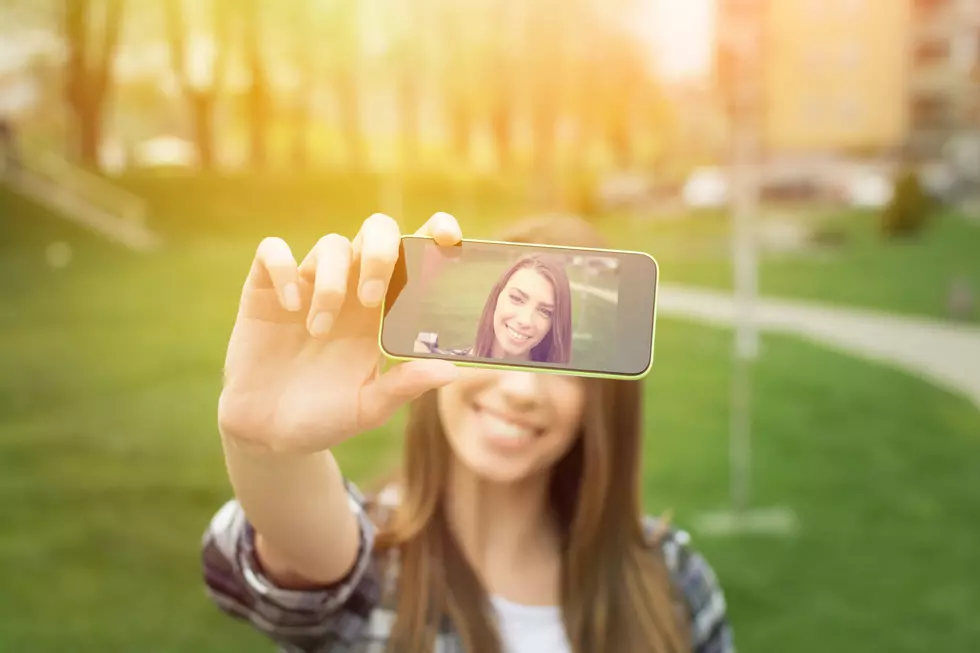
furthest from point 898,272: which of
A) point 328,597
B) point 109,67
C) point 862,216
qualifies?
point 328,597

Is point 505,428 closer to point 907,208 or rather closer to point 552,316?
point 552,316

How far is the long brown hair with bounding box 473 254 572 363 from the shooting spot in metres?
0.48

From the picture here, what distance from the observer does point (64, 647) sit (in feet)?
5.77

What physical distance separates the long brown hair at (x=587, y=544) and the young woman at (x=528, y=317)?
0.19 m

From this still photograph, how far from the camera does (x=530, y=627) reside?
2.24 ft

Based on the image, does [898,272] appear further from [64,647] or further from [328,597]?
[328,597]

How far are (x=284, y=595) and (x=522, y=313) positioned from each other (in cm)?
24

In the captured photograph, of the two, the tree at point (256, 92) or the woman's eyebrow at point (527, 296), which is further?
the tree at point (256, 92)

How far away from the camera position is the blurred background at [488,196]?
2.12 meters

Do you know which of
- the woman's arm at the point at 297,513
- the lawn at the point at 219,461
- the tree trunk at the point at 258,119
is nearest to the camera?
the woman's arm at the point at 297,513

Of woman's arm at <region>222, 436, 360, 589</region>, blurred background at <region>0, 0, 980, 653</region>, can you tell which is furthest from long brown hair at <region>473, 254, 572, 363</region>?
blurred background at <region>0, 0, 980, 653</region>

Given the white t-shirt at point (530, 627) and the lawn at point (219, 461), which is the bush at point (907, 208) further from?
the white t-shirt at point (530, 627)

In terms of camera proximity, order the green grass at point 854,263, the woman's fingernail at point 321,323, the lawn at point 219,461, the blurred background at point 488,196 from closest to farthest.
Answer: the woman's fingernail at point 321,323 → the lawn at point 219,461 → the blurred background at point 488,196 → the green grass at point 854,263

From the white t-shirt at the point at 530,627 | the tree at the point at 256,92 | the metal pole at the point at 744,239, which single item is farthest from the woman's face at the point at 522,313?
the tree at the point at 256,92
